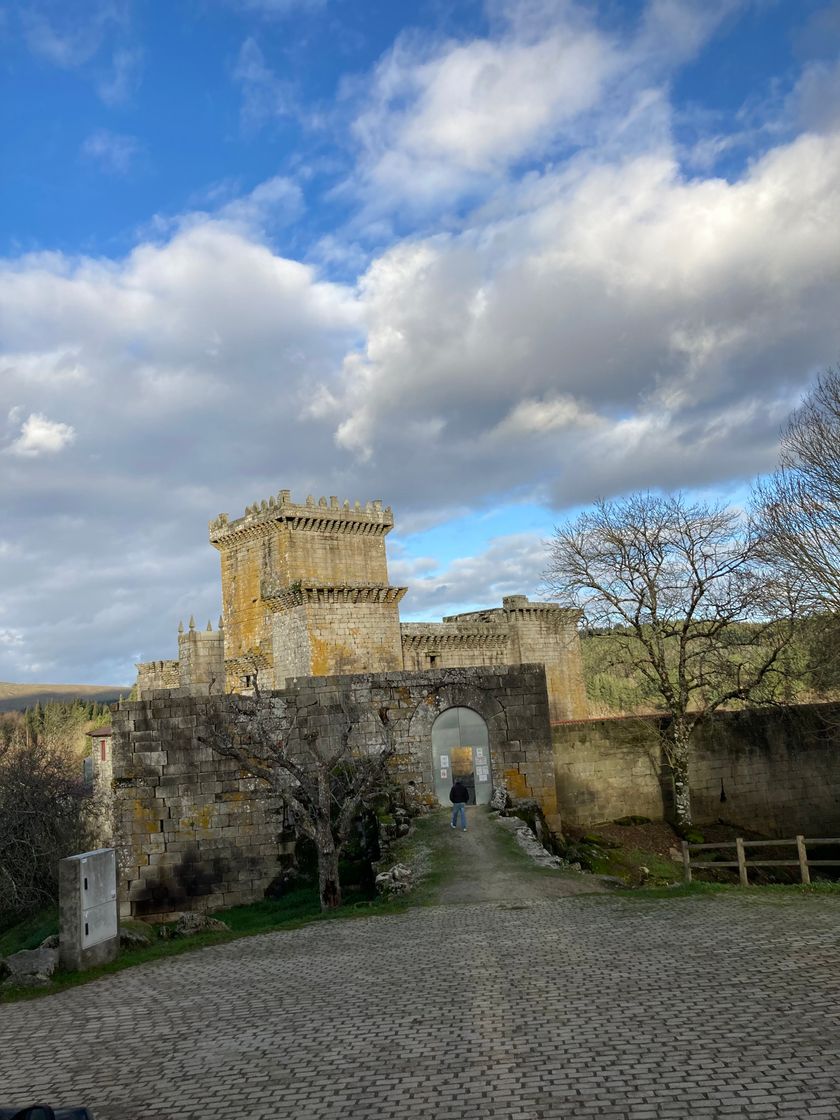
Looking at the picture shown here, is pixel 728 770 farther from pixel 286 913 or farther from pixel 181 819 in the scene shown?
pixel 181 819

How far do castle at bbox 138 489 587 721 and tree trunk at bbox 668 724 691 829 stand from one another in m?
22.5

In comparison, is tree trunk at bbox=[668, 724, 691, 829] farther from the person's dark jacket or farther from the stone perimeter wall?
the person's dark jacket

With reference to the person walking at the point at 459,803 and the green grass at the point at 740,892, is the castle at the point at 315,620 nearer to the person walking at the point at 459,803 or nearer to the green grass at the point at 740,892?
the person walking at the point at 459,803

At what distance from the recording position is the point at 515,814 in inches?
709

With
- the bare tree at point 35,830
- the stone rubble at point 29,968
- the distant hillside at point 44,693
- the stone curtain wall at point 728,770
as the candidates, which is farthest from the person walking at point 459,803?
the distant hillside at point 44,693

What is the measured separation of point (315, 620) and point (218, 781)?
25834 mm

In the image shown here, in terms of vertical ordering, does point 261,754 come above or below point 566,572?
below

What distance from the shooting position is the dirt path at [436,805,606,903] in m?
12.6

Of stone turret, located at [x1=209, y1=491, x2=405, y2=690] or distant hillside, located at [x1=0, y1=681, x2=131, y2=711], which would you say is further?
distant hillside, located at [x1=0, y1=681, x2=131, y2=711]

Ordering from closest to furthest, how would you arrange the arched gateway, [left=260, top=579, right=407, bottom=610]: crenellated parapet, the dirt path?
the dirt path < the arched gateway < [left=260, top=579, right=407, bottom=610]: crenellated parapet

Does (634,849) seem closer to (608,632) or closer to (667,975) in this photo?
(608,632)

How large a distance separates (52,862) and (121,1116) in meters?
22.9

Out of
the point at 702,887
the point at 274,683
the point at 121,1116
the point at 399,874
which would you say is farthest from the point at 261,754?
the point at 274,683

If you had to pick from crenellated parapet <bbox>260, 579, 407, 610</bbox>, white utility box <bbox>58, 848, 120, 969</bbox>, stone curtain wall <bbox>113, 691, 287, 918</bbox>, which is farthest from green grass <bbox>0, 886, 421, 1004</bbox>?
crenellated parapet <bbox>260, 579, 407, 610</bbox>
